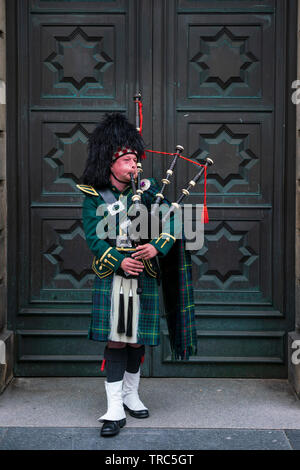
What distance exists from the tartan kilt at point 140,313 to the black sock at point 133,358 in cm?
20

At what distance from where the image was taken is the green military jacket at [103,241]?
365 cm

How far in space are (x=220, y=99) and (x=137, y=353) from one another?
1992 mm

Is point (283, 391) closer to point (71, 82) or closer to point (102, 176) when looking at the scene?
point (102, 176)

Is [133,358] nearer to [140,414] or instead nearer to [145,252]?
[140,414]

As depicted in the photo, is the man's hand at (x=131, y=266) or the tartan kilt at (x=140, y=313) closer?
the man's hand at (x=131, y=266)

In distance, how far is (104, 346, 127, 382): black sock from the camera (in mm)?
3801

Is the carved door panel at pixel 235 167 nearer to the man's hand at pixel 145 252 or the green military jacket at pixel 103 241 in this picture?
the green military jacket at pixel 103 241

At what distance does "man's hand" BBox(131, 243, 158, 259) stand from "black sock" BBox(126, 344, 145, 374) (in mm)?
642

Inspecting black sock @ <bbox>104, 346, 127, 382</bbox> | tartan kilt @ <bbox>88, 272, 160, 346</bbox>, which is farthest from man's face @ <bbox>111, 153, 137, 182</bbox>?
black sock @ <bbox>104, 346, 127, 382</bbox>

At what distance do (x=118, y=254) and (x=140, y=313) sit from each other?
0.41 metres

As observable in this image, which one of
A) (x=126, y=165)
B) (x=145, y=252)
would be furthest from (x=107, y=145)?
(x=145, y=252)

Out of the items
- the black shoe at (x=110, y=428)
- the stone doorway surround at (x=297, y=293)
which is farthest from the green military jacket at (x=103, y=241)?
the stone doorway surround at (x=297, y=293)

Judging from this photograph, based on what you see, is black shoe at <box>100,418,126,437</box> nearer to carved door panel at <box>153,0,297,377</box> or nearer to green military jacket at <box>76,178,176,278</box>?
green military jacket at <box>76,178,176,278</box>

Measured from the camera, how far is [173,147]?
15.3ft
